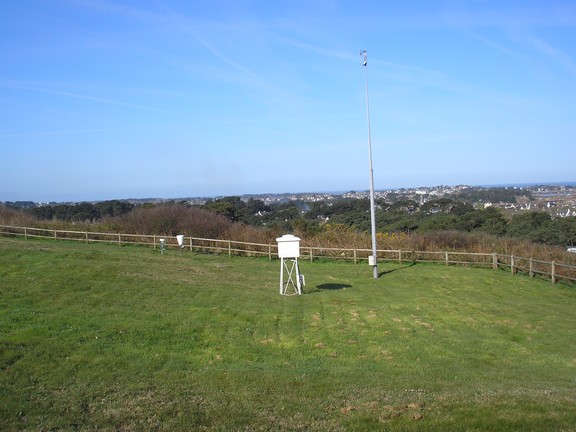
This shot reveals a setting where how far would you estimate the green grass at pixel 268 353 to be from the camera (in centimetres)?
704

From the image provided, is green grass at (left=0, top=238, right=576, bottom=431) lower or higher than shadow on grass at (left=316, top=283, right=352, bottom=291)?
higher

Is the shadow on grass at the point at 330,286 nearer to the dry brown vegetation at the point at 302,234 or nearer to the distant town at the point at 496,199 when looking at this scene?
the dry brown vegetation at the point at 302,234

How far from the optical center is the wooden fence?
27562mm

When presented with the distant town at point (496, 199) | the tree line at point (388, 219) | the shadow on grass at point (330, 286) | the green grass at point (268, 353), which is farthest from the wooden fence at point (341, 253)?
the distant town at point (496, 199)

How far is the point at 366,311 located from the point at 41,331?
30.6 ft

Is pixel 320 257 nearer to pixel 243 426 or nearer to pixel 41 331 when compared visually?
pixel 41 331

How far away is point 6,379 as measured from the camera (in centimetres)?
851

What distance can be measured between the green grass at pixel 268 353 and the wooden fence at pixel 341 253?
4468 mm

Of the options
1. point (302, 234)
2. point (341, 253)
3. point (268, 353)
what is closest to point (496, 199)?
point (302, 234)

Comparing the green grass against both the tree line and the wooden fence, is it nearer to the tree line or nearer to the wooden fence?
the wooden fence

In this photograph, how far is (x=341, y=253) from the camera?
1273 inches

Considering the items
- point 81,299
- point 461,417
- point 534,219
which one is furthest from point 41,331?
point 534,219

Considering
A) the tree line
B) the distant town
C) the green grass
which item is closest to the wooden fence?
the green grass

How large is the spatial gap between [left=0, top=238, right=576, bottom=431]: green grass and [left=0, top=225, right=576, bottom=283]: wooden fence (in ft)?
14.7
